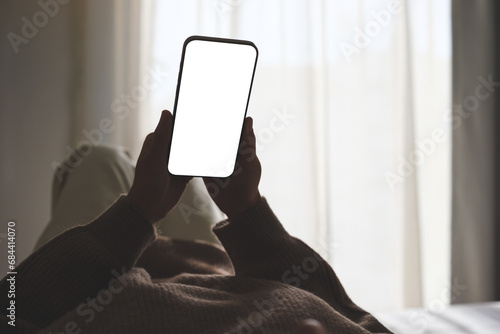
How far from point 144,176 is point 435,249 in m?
1.77

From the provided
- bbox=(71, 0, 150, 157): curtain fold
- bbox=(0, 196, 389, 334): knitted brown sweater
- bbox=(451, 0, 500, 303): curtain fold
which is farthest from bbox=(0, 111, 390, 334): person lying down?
bbox=(451, 0, 500, 303): curtain fold

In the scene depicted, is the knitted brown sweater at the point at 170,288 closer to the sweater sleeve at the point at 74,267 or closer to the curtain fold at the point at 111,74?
the sweater sleeve at the point at 74,267

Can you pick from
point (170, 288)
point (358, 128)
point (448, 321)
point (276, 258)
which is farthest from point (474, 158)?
point (170, 288)

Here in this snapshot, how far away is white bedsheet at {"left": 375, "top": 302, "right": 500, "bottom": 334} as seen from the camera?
88 centimetres

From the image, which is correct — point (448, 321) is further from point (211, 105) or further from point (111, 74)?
point (111, 74)

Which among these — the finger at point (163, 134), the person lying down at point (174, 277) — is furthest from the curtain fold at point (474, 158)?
the finger at point (163, 134)

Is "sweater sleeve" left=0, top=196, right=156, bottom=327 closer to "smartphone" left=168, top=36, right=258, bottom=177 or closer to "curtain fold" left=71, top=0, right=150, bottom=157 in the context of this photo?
"smartphone" left=168, top=36, right=258, bottom=177

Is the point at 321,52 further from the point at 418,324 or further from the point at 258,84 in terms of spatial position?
the point at 418,324

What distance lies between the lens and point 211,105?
2.52ft

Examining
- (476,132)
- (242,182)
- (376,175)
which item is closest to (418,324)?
(242,182)

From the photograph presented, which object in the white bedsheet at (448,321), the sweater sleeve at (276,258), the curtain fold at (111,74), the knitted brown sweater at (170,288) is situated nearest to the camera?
the knitted brown sweater at (170,288)

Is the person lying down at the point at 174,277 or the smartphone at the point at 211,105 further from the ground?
the smartphone at the point at 211,105

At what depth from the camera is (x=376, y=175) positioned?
218cm

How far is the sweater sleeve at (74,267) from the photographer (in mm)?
636
